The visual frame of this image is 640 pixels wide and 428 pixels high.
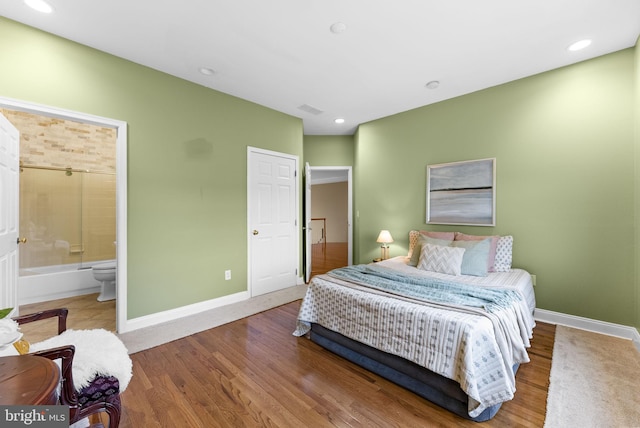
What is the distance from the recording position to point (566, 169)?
284cm

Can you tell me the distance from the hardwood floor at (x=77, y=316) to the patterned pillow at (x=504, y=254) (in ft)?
13.8

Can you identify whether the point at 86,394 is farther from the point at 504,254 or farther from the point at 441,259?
the point at 504,254

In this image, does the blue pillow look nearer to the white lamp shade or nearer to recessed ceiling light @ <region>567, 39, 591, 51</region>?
the white lamp shade

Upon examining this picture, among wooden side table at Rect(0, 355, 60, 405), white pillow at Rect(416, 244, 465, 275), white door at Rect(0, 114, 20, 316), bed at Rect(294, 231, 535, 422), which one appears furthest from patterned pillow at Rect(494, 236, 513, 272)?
white door at Rect(0, 114, 20, 316)

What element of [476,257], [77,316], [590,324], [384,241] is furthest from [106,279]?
[590,324]

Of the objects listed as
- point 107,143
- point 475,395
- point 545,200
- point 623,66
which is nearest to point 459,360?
point 475,395

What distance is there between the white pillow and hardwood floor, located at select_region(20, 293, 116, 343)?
11.3 ft

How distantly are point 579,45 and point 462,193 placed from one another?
174cm

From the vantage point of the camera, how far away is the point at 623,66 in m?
2.57

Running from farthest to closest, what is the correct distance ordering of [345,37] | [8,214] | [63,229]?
[63,229] → [345,37] → [8,214]

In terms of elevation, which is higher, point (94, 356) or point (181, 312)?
point (94, 356)

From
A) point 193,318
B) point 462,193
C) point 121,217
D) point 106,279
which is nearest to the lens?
point 121,217

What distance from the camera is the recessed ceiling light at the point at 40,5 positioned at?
6.50ft

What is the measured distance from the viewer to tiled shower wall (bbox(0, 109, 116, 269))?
Result: 3918 millimetres
